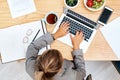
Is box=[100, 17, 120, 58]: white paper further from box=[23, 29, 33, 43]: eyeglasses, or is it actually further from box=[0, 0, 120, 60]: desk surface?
box=[23, 29, 33, 43]: eyeglasses

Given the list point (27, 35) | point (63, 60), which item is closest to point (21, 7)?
point (27, 35)

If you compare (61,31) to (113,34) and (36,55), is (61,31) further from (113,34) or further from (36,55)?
(113,34)

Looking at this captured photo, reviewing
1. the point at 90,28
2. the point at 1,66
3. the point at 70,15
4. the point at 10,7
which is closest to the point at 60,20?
the point at 70,15

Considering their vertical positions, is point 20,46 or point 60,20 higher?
point 60,20

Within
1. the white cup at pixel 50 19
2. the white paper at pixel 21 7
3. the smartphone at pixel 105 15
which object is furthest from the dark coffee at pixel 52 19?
the smartphone at pixel 105 15

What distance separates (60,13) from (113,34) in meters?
0.32

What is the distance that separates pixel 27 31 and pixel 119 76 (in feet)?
3.15

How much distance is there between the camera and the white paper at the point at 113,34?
1423mm

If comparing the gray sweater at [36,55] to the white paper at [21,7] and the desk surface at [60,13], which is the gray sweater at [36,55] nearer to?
the desk surface at [60,13]

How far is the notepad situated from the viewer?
1.42 m

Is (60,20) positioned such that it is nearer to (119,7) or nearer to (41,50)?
(41,50)

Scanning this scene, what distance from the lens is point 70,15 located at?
145 centimetres

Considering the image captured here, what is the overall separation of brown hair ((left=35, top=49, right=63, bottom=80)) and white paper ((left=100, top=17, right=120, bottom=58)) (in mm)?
342

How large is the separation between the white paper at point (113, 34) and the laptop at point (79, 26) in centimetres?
6
